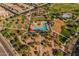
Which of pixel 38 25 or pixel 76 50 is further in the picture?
pixel 38 25

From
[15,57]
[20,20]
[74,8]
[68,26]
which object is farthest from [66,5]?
[15,57]

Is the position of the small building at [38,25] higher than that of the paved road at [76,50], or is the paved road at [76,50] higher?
the small building at [38,25]

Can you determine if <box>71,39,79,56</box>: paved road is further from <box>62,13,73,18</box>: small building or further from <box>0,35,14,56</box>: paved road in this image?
<box>0,35,14,56</box>: paved road

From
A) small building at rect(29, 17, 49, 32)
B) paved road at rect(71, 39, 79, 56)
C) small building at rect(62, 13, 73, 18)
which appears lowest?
paved road at rect(71, 39, 79, 56)

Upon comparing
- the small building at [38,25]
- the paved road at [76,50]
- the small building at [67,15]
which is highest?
the small building at [67,15]

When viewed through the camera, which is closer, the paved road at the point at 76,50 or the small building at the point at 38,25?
the paved road at the point at 76,50

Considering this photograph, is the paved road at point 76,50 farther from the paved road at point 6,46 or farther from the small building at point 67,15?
the paved road at point 6,46

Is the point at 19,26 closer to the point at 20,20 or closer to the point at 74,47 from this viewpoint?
the point at 20,20

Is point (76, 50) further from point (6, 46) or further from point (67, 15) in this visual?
point (6, 46)

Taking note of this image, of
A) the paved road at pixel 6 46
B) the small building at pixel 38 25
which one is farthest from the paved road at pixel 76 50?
the paved road at pixel 6 46

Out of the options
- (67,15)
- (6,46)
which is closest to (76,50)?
(67,15)

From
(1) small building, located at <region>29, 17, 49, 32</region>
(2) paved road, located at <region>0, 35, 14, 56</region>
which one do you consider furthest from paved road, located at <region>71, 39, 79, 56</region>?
(2) paved road, located at <region>0, 35, 14, 56</region>
